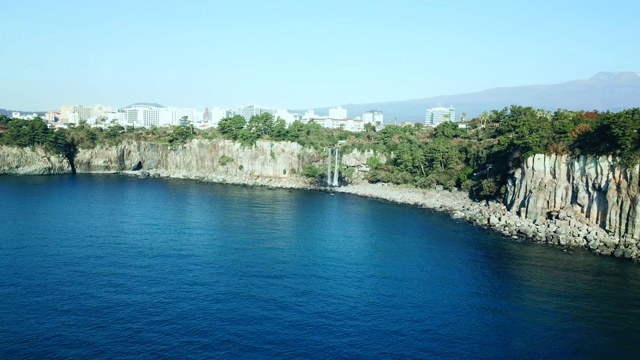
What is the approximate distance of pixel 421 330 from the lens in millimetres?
24062

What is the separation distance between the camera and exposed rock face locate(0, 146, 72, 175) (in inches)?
3066

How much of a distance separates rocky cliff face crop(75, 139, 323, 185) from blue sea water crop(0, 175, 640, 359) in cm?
3178

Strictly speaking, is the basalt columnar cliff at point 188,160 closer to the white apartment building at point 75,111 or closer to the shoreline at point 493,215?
the shoreline at point 493,215

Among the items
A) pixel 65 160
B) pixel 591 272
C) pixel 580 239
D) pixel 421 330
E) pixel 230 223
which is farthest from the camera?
pixel 65 160

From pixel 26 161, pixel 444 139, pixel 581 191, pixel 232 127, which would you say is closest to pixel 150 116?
pixel 26 161

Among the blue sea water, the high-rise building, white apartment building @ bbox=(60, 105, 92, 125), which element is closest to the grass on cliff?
the blue sea water

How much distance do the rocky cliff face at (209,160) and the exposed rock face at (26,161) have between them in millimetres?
5772

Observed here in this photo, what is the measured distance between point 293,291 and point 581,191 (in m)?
29.0

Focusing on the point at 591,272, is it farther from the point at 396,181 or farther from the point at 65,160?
the point at 65,160

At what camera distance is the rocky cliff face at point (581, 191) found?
39.7 metres

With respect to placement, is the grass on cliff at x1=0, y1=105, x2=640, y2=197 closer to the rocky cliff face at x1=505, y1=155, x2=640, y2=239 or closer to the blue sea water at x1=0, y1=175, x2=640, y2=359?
the rocky cliff face at x1=505, y1=155, x2=640, y2=239

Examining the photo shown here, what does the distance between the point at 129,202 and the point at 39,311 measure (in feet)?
104

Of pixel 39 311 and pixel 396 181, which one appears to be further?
pixel 396 181

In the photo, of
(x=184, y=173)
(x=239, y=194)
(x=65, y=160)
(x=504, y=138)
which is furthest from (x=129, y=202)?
(x=504, y=138)
